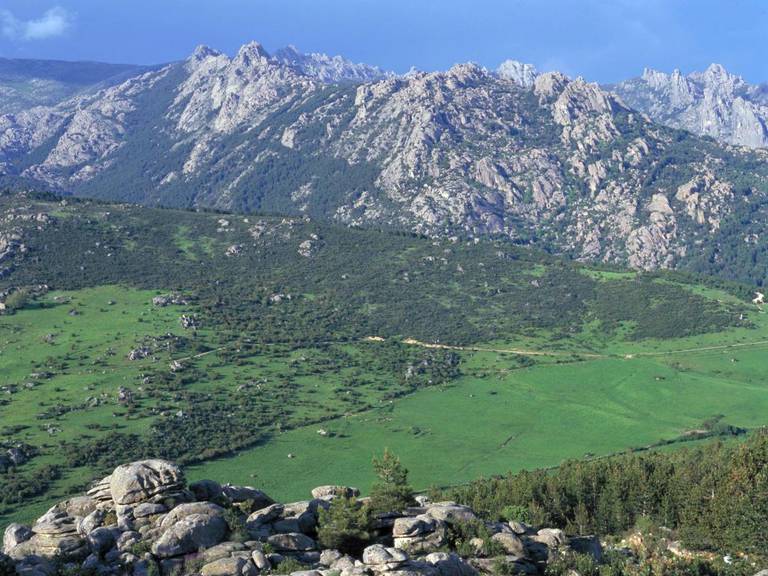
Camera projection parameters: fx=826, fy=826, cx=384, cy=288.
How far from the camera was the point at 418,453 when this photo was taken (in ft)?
648

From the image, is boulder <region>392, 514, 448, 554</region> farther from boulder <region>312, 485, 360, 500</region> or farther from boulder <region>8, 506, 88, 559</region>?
boulder <region>8, 506, 88, 559</region>

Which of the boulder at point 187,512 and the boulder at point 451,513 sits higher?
the boulder at point 187,512

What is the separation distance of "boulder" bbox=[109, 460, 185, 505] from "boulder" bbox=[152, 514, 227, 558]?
560 cm

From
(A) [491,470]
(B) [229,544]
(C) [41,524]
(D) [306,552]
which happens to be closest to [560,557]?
(D) [306,552]

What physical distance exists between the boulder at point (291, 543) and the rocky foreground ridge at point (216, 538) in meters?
0.08

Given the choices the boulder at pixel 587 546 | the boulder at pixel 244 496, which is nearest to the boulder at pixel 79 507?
the boulder at pixel 244 496

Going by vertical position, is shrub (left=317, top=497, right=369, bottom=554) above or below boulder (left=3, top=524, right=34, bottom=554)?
above

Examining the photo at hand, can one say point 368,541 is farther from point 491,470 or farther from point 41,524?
point 491,470

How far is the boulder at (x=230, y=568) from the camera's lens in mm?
57750

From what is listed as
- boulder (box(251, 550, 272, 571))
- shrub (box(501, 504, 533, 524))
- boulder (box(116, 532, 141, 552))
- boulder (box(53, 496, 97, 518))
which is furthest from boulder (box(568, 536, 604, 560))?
boulder (box(53, 496, 97, 518))

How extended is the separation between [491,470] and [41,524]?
133 m

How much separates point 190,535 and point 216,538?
78.9 inches

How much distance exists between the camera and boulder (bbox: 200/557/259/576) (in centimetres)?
5775

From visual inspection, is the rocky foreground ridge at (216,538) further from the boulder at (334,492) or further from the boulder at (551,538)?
the boulder at (334,492)
